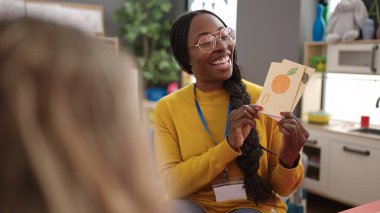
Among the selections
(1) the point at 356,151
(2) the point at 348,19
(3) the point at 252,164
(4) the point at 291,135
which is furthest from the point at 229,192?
(2) the point at 348,19

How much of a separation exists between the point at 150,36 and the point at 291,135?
4.49 m

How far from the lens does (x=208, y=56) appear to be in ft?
5.22

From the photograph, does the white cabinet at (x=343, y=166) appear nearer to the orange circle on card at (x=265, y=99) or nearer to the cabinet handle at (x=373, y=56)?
the cabinet handle at (x=373, y=56)

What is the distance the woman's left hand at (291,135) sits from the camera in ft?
4.33

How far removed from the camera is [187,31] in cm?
167

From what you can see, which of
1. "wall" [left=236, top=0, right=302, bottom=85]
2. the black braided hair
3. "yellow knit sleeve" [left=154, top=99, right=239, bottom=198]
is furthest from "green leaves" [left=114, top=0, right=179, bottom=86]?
"yellow knit sleeve" [left=154, top=99, right=239, bottom=198]

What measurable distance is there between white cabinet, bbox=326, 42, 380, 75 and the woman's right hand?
226cm

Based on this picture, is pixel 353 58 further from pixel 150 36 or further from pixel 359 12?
pixel 150 36

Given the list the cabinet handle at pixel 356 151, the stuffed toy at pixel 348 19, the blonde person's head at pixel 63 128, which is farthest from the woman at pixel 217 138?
the stuffed toy at pixel 348 19

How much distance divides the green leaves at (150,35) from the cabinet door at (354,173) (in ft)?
9.51

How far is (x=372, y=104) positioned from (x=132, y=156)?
367cm

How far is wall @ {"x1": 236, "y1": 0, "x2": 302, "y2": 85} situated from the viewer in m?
3.87

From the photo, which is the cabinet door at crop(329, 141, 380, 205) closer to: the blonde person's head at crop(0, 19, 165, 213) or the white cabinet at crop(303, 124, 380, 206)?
the white cabinet at crop(303, 124, 380, 206)

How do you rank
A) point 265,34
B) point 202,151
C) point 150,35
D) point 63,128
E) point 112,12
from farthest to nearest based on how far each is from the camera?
point 112,12, point 150,35, point 265,34, point 202,151, point 63,128
